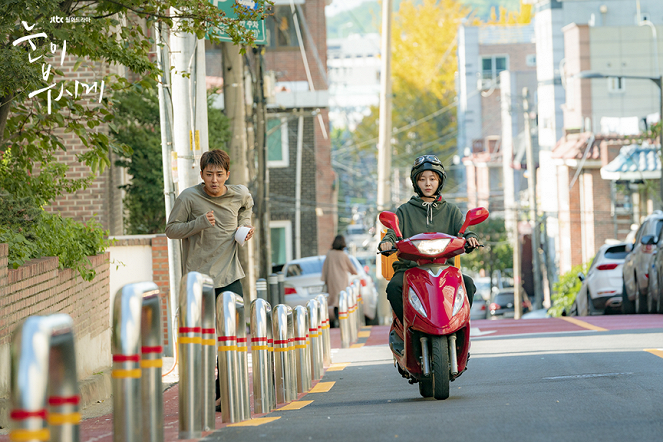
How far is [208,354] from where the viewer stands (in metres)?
5.50

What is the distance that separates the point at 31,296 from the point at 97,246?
7.92ft

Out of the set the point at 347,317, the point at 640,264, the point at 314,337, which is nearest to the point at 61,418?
the point at 314,337

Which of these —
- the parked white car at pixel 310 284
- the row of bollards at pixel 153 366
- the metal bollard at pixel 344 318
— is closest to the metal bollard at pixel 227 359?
the row of bollards at pixel 153 366

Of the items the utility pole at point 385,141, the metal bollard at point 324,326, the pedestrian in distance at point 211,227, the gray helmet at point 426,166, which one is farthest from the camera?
the utility pole at point 385,141

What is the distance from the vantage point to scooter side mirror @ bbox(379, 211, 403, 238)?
7.18m

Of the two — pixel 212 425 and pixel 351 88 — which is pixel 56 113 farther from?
pixel 351 88

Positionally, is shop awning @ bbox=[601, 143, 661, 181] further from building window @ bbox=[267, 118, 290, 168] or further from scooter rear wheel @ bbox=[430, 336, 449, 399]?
scooter rear wheel @ bbox=[430, 336, 449, 399]

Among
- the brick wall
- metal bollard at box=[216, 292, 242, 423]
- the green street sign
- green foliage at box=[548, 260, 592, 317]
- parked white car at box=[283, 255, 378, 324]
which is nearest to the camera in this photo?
metal bollard at box=[216, 292, 242, 423]

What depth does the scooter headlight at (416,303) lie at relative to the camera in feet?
22.9

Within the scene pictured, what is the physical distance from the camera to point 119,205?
1838cm

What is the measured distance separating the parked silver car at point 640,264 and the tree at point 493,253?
37.5m

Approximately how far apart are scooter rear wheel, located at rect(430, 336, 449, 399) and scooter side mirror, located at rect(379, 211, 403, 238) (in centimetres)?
87

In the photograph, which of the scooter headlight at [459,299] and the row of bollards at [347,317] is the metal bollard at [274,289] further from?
the scooter headlight at [459,299]

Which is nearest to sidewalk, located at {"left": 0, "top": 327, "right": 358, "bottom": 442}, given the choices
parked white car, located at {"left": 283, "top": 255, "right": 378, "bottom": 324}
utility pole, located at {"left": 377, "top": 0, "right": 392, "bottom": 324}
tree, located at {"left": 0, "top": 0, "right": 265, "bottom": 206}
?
tree, located at {"left": 0, "top": 0, "right": 265, "bottom": 206}
